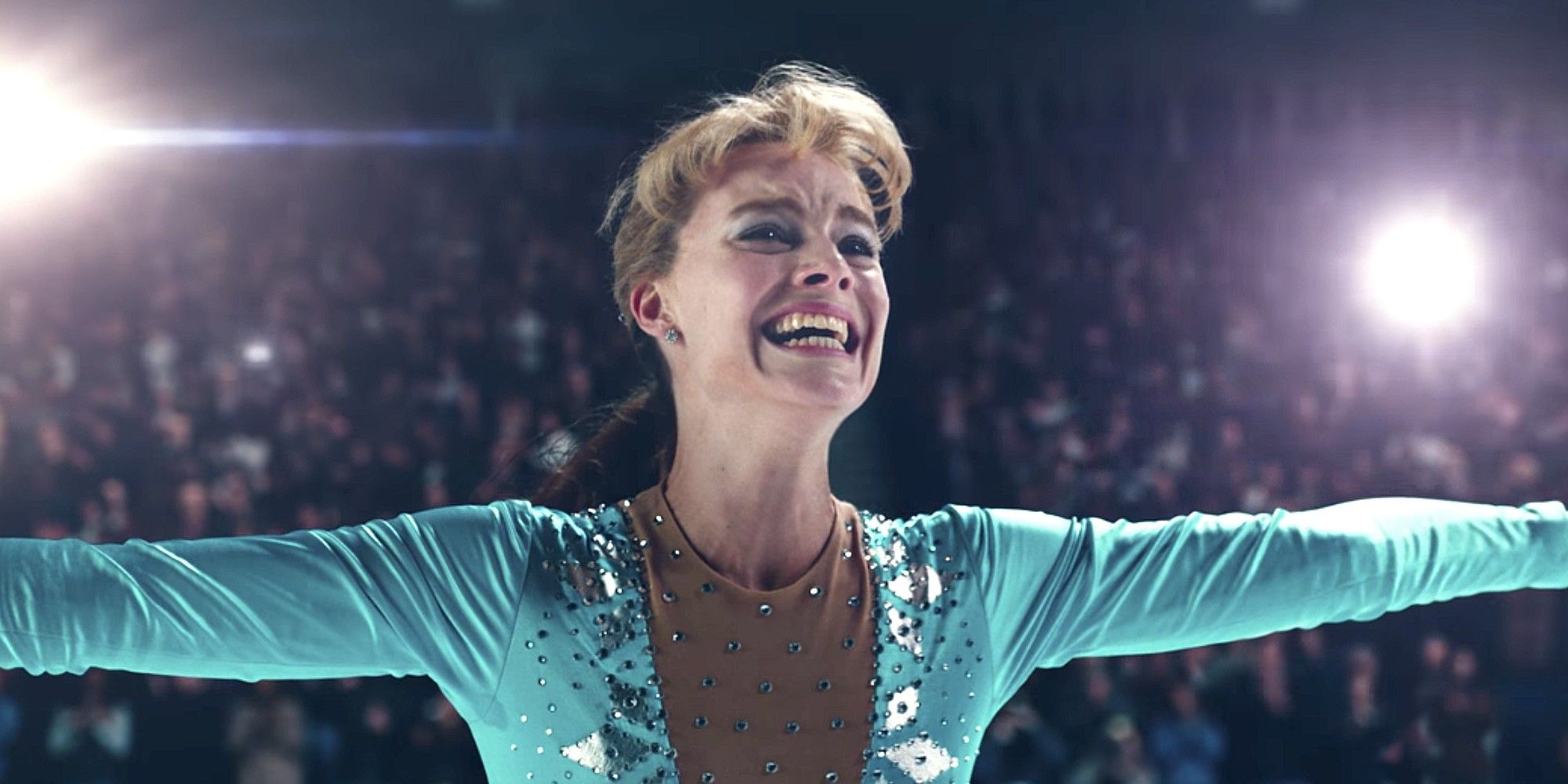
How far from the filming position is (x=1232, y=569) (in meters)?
1.90

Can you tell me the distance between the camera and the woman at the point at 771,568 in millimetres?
→ 1737

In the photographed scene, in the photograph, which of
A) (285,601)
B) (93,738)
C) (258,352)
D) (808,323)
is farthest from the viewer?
(258,352)

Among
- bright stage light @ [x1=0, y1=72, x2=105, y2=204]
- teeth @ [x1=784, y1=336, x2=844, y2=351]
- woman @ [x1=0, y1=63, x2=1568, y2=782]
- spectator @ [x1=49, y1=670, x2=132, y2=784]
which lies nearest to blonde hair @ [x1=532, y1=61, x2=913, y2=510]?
woman @ [x1=0, y1=63, x2=1568, y2=782]

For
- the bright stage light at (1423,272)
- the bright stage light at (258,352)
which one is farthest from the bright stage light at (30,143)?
the bright stage light at (1423,272)

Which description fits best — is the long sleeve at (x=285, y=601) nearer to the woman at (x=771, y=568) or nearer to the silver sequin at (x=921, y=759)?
the woman at (x=771, y=568)

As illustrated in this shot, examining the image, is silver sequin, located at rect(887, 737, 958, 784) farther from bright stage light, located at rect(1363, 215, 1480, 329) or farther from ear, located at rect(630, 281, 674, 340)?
bright stage light, located at rect(1363, 215, 1480, 329)

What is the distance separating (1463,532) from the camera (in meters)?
1.90

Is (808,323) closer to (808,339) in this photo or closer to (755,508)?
(808,339)

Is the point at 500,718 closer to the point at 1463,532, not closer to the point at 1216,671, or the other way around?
the point at 1463,532

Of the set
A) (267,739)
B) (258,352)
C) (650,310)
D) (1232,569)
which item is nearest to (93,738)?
(267,739)

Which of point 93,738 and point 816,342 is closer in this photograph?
point 816,342

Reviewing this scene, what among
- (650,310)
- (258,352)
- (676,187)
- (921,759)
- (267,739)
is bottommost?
(921,759)

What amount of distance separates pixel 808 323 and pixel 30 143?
9044 mm

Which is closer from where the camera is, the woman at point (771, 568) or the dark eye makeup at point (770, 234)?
the woman at point (771, 568)
